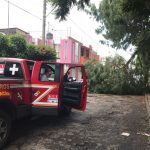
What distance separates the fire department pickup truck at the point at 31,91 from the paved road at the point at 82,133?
1.83 ft

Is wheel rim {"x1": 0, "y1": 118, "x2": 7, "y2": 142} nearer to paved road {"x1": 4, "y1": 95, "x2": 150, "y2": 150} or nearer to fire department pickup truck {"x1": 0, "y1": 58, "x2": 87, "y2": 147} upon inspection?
fire department pickup truck {"x1": 0, "y1": 58, "x2": 87, "y2": 147}

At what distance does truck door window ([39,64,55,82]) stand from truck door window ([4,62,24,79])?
59cm

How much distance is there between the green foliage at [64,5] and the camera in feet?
24.0

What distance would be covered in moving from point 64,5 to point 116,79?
1288 cm

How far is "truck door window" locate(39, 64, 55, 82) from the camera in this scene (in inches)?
312

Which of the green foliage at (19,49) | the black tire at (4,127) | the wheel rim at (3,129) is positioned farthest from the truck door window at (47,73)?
the green foliage at (19,49)

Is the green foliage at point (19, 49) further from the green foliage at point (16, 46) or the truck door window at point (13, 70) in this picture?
the truck door window at point (13, 70)

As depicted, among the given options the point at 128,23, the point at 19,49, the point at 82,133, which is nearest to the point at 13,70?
the point at 82,133

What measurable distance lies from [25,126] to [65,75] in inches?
71.9

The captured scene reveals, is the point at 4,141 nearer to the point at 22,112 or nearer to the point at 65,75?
the point at 22,112

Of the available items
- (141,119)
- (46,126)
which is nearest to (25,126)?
(46,126)

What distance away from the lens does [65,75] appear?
835 centimetres

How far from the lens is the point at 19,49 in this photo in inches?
696

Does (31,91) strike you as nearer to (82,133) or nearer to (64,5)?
(82,133)
